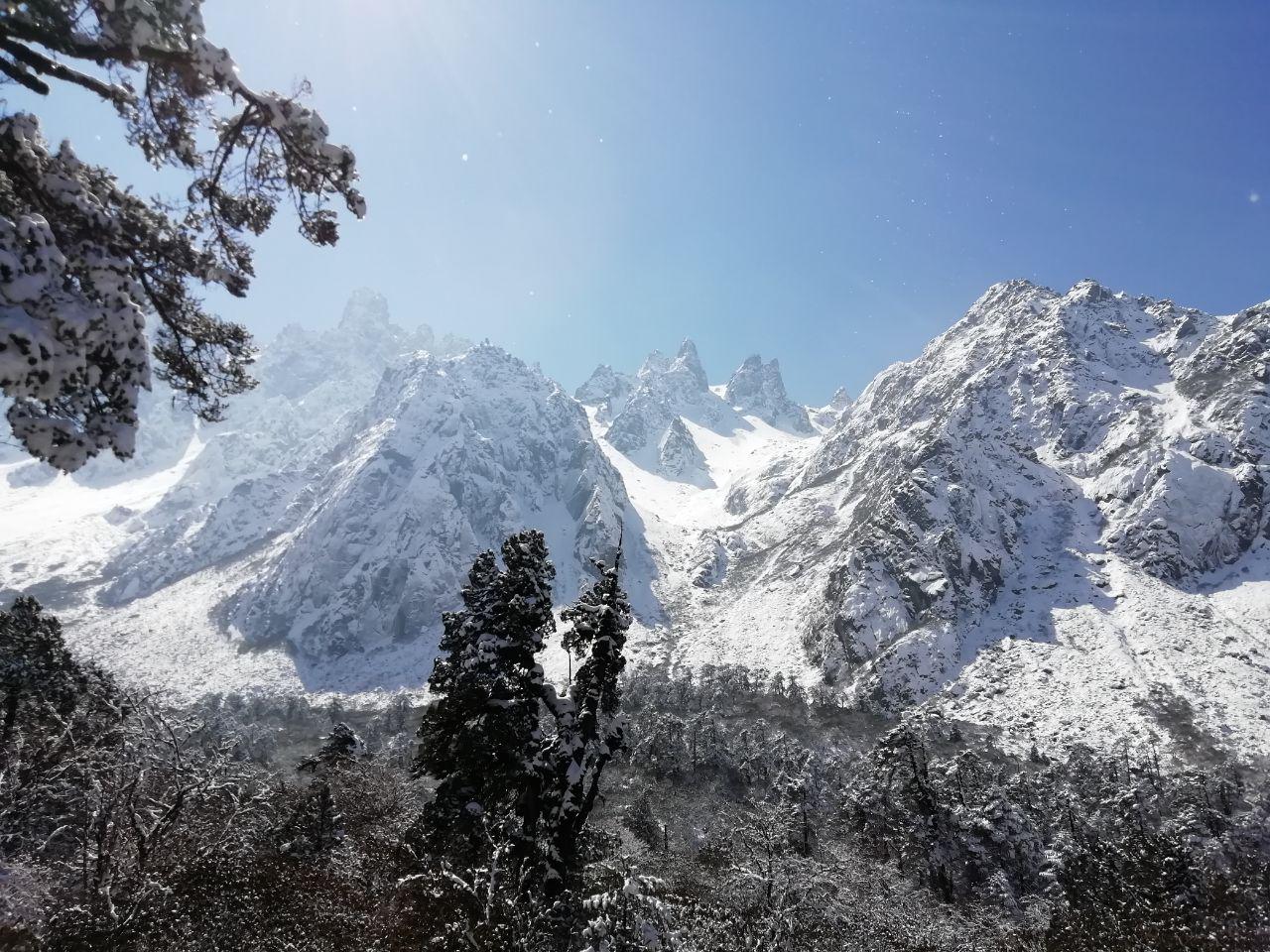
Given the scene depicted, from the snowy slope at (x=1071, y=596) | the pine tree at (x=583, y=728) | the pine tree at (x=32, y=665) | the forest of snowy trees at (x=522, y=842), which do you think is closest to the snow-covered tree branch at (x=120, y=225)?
the forest of snowy trees at (x=522, y=842)

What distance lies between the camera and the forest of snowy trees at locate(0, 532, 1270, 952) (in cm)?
1603

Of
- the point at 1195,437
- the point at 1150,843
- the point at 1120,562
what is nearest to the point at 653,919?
the point at 1150,843

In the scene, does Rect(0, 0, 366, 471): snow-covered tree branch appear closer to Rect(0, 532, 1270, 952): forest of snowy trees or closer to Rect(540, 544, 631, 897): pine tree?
Rect(0, 532, 1270, 952): forest of snowy trees

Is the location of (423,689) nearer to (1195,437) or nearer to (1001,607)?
(1001,607)

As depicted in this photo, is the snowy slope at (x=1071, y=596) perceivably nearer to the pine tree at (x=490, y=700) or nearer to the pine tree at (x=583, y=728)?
the pine tree at (x=583, y=728)

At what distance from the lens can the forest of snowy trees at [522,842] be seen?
1603cm

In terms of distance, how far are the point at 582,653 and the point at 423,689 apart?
583 feet

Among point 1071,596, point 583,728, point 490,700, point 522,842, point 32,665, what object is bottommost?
point 522,842

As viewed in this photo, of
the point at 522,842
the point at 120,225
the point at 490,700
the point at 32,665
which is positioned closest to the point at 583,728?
the point at 490,700

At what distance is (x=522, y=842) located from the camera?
1941 cm

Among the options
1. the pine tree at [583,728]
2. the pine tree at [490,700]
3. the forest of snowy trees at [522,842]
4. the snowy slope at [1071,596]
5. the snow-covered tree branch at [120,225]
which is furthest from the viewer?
the snowy slope at [1071,596]

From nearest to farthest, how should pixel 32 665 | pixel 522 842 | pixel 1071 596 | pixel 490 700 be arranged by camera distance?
pixel 522 842, pixel 490 700, pixel 32 665, pixel 1071 596

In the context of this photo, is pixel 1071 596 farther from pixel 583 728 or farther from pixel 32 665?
pixel 32 665

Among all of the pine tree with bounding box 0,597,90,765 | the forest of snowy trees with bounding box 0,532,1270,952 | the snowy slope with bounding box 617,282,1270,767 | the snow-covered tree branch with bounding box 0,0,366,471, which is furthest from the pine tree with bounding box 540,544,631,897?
the snowy slope with bounding box 617,282,1270,767
